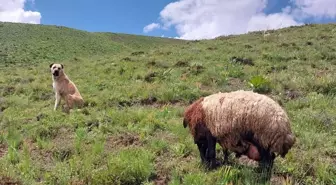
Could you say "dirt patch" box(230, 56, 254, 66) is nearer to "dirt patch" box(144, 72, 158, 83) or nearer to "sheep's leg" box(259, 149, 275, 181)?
"dirt patch" box(144, 72, 158, 83)

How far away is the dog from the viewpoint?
11.8 metres

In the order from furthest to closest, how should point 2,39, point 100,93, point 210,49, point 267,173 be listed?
point 2,39 → point 210,49 → point 100,93 → point 267,173

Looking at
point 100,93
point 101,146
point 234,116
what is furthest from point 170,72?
point 234,116

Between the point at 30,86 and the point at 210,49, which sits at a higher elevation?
the point at 210,49

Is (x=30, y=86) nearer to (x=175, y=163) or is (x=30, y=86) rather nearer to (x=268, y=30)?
(x=175, y=163)

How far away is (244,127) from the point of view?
233 inches

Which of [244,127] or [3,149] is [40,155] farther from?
[244,127]

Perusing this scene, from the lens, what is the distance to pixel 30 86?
16.5m

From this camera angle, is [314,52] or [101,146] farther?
[314,52]

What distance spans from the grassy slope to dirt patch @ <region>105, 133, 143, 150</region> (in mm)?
23

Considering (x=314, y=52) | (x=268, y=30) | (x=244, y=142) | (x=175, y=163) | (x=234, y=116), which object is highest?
(x=268, y=30)

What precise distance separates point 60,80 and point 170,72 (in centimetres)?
541

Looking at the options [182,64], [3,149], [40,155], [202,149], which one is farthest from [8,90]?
[202,149]

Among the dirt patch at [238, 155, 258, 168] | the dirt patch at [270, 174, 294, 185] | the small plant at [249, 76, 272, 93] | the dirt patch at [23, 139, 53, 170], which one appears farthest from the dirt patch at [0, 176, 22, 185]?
the small plant at [249, 76, 272, 93]
